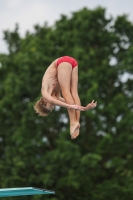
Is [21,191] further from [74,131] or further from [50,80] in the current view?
[50,80]

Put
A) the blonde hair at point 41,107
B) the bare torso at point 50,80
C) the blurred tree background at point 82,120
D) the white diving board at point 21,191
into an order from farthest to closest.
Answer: the blurred tree background at point 82,120, the white diving board at point 21,191, the blonde hair at point 41,107, the bare torso at point 50,80

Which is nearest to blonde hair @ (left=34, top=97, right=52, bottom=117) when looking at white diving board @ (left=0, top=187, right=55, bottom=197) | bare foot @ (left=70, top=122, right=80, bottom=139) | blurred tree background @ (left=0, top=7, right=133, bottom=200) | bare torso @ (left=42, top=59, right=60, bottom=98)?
bare torso @ (left=42, top=59, right=60, bottom=98)

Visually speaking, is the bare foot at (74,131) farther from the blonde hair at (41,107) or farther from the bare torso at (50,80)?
the bare torso at (50,80)

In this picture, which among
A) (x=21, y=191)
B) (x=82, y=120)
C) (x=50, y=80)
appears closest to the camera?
(x=50, y=80)

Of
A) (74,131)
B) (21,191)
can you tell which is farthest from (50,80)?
(21,191)

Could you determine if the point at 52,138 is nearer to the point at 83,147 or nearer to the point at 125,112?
the point at 83,147

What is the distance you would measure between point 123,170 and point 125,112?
252 cm

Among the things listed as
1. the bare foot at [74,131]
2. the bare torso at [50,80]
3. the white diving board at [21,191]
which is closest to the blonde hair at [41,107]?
the bare torso at [50,80]

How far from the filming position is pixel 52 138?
93.7ft

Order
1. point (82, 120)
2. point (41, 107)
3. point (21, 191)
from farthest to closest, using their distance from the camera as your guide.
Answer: point (82, 120), point (21, 191), point (41, 107)

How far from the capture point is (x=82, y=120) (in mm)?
28375

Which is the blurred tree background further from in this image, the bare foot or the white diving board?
the bare foot

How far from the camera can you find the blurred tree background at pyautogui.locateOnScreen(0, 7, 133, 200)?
87.9 feet

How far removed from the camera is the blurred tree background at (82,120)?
26797 mm
